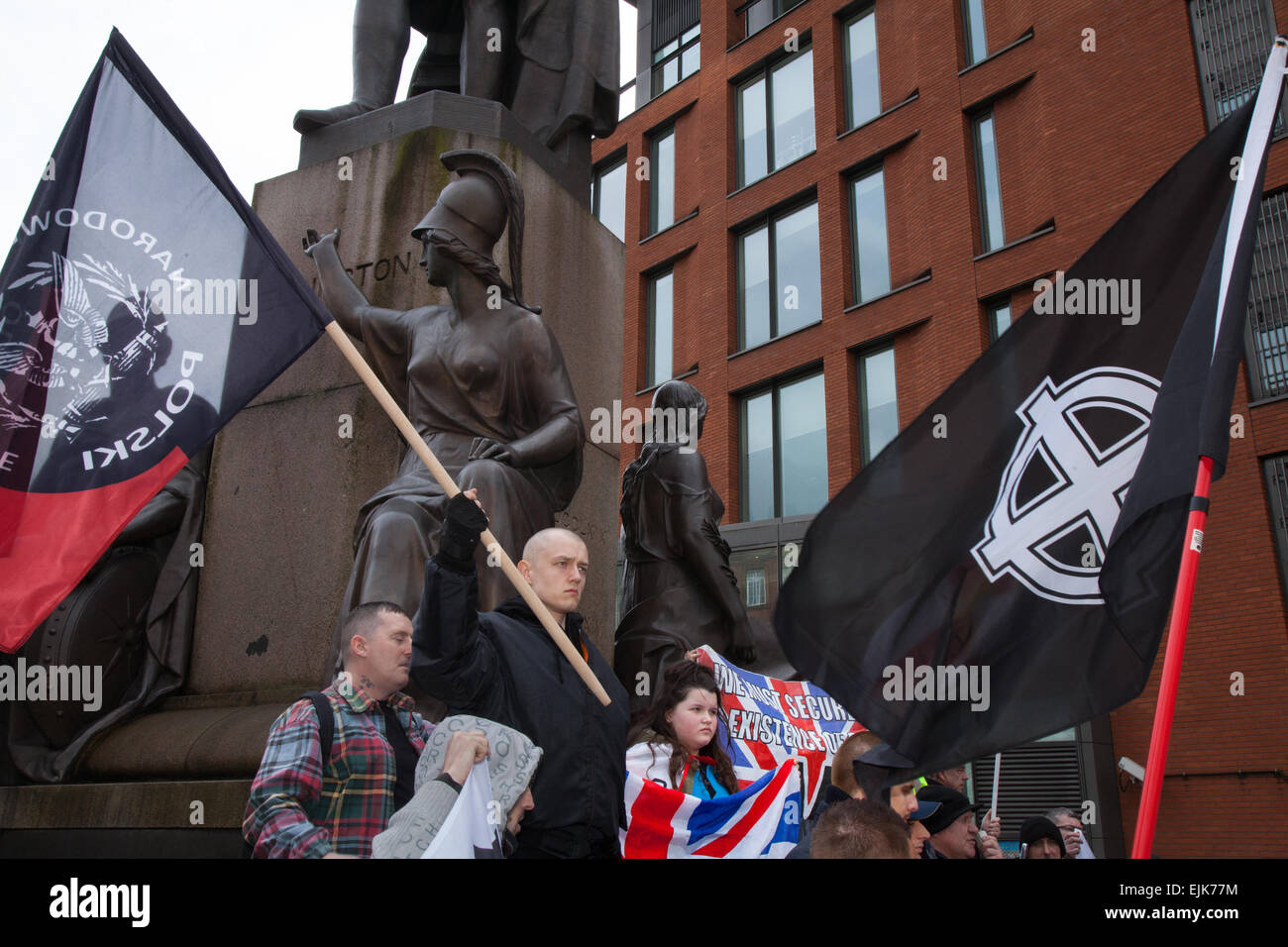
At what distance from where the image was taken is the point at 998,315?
23.6 meters

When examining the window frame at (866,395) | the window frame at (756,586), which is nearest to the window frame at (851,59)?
the window frame at (866,395)

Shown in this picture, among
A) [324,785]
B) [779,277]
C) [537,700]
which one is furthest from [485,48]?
[779,277]

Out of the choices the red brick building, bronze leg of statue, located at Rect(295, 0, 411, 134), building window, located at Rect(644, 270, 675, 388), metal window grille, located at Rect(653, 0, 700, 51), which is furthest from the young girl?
Answer: metal window grille, located at Rect(653, 0, 700, 51)

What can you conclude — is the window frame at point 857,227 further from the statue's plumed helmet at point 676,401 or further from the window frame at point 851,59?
the statue's plumed helmet at point 676,401

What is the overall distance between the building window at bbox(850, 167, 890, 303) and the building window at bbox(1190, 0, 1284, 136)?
7182 mm

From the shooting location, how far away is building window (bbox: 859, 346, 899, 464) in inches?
973

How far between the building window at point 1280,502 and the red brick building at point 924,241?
0.04 meters

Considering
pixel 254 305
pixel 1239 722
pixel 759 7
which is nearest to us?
pixel 254 305

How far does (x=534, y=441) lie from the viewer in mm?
5070

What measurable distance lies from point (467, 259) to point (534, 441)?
0.92 m

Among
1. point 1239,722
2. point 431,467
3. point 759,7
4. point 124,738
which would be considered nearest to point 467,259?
point 431,467

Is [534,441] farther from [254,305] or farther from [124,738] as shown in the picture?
[124,738]

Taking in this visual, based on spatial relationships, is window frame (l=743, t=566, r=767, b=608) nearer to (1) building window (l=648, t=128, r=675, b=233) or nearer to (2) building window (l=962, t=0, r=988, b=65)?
(1) building window (l=648, t=128, r=675, b=233)

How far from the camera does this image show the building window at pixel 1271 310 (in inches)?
762
